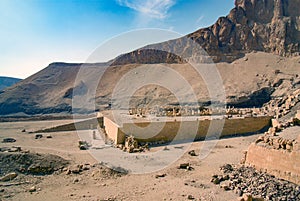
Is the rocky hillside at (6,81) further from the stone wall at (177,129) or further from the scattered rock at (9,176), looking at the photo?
the scattered rock at (9,176)

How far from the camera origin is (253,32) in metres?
47.7

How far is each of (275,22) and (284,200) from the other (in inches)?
1832

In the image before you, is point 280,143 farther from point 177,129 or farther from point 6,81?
point 6,81

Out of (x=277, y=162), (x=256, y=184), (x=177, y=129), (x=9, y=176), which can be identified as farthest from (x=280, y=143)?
(x=9, y=176)

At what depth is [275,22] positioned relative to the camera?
45.4 m

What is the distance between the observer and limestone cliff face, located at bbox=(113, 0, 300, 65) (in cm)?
4369

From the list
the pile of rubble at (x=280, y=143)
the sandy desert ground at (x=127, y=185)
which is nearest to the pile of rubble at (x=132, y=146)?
the sandy desert ground at (x=127, y=185)

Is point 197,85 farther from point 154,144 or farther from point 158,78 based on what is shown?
point 154,144

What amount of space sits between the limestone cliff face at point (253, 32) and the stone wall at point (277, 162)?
39848mm

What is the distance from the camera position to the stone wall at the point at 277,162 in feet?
21.8

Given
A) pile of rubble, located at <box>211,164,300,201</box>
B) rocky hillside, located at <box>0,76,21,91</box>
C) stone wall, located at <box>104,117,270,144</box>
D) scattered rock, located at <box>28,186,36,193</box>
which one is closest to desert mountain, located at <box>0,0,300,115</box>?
stone wall, located at <box>104,117,270,144</box>

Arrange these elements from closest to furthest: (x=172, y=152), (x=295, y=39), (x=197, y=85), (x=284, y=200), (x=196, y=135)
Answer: (x=284, y=200)
(x=172, y=152)
(x=196, y=135)
(x=197, y=85)
(x=295, y=39)

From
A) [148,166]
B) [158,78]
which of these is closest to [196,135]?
[148,166]

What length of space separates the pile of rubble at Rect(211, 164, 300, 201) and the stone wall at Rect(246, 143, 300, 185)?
22 cm
